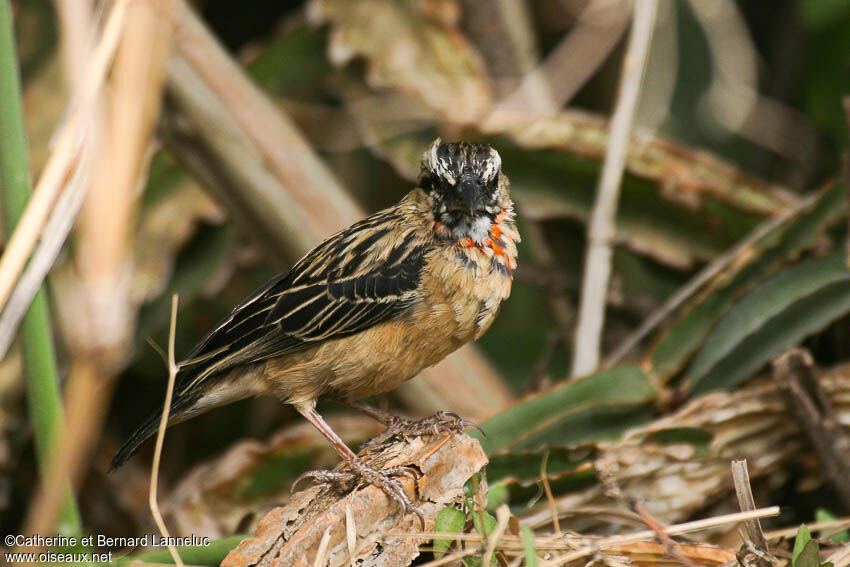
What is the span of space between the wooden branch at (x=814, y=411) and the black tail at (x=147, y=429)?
2.13 m

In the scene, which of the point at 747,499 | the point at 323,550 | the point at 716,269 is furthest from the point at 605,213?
the point at 323,550

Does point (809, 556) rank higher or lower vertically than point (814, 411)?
higher

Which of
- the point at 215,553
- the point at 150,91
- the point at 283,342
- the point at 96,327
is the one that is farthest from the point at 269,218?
the point at 96,327

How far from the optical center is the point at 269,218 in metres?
4.09

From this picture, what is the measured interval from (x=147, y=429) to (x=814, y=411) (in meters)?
2.37

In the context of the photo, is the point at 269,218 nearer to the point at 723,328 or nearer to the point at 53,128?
the point at 53,128

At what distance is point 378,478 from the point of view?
2670mm

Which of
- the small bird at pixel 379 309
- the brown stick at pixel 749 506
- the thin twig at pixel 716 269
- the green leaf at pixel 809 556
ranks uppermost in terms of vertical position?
the small bird at pixel 379 309

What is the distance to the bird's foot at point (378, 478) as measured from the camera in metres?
2.63

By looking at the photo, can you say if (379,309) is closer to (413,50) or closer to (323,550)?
(323,550)

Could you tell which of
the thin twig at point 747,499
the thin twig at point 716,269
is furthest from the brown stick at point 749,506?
the thin twig at point 716,269

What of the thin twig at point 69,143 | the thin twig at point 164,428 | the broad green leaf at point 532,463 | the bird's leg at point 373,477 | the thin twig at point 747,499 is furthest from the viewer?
the broad green leaf at point 532,463

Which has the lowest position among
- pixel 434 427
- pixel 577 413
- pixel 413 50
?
pixel 577 413

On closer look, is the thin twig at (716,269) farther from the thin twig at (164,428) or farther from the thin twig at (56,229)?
the thin twig at (56,229)
